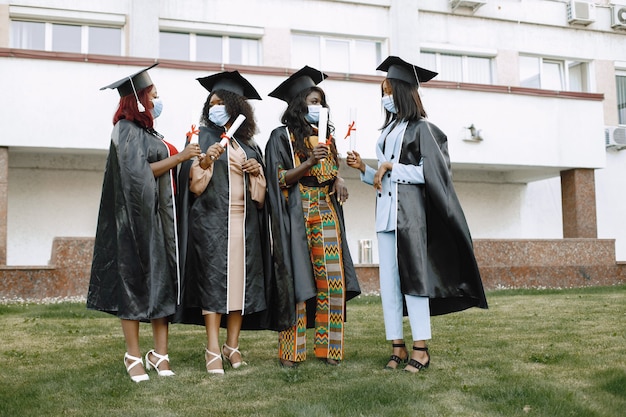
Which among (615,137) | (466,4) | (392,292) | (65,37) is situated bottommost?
(392,292)

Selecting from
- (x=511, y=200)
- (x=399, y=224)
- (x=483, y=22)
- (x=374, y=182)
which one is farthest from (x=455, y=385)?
(x=483, y=22)

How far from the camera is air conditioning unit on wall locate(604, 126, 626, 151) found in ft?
62.3

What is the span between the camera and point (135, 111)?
5.63m

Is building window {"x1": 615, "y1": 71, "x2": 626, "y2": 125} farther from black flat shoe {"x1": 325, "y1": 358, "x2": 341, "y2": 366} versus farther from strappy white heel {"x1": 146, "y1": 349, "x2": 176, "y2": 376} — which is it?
strappy white heel {"x1": 146, "y1": 349, "x2": 176, "y2": 376}

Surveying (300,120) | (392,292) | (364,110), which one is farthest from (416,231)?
(364,110)

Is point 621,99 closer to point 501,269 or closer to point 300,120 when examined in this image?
point 501,269

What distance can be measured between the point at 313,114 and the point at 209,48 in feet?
37.0

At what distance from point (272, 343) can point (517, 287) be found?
8.36 m

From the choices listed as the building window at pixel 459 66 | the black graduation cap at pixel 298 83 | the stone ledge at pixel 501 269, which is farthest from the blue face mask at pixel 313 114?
the building window at pixel 459 66

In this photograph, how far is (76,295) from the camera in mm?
11867

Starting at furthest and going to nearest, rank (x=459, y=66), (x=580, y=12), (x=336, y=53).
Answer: (x=580, y=12) → (x=459, y=66) → (x=336, y=53)

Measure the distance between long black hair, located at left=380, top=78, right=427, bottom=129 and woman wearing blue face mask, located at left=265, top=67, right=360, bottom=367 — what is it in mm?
597

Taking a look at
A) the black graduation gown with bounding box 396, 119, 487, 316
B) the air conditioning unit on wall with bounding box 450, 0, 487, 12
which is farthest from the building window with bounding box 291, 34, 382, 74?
the black graduation gown with bounding box 396, 119, 487, 316

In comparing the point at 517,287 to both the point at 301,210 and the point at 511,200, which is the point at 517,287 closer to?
the point at 511,200
